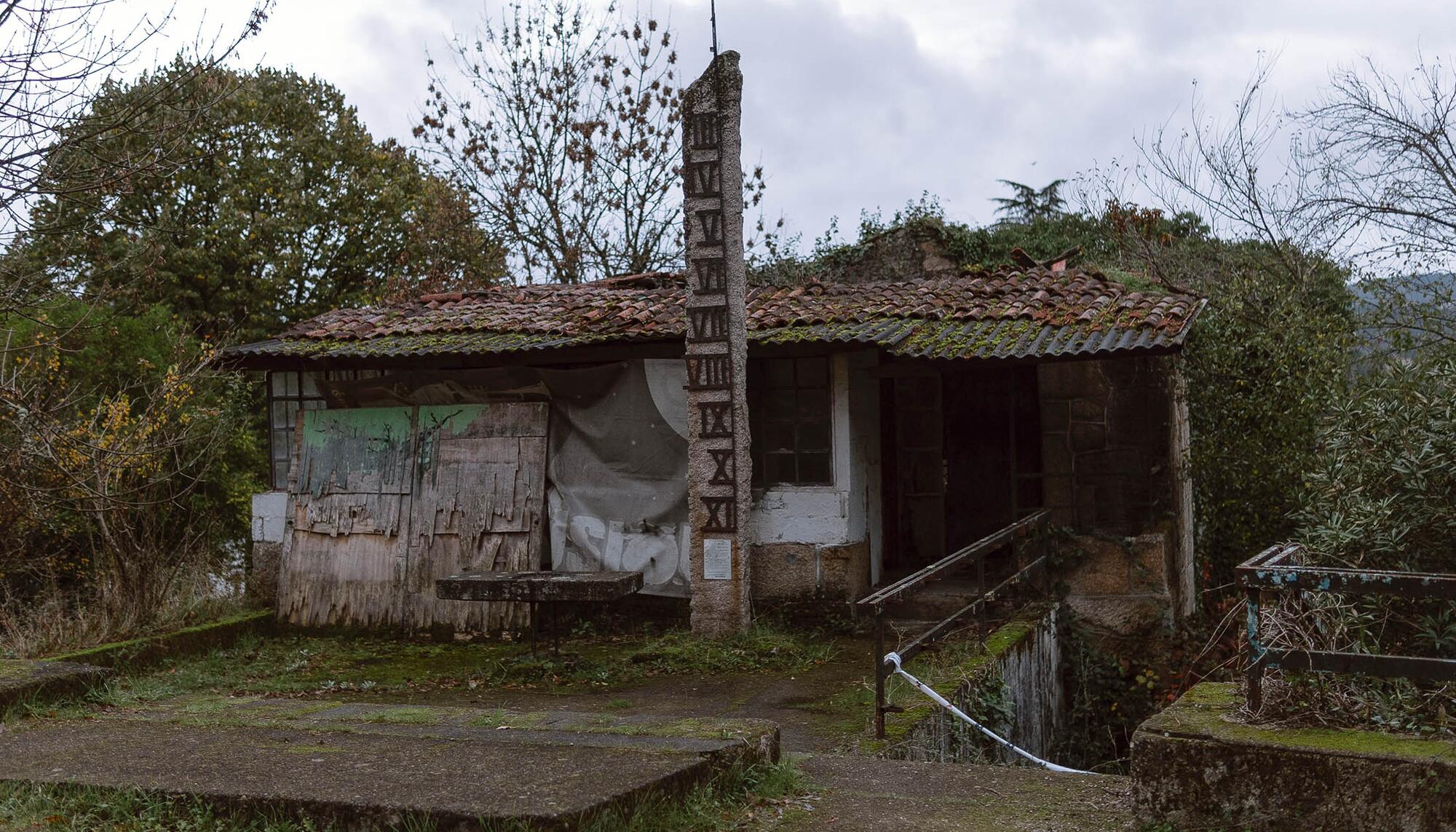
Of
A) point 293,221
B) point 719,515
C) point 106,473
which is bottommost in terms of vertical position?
point 719,515

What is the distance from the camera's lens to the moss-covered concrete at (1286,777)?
3.29 metres

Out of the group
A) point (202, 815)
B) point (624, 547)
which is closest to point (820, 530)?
point (624, 547)

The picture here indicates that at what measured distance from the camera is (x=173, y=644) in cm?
912

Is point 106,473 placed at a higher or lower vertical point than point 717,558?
higher

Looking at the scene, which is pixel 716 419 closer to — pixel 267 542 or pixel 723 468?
pixel 723 468

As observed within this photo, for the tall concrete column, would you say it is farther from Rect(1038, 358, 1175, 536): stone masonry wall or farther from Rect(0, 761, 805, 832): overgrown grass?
Rect(0, 761, 805, 832): overgrown grass

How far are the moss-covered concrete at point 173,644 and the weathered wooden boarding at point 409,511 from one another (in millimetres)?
433

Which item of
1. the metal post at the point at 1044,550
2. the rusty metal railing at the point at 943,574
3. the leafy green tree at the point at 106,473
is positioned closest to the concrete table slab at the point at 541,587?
the rusty metal railing at the point at 943,574

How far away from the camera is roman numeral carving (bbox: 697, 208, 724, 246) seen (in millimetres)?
9141

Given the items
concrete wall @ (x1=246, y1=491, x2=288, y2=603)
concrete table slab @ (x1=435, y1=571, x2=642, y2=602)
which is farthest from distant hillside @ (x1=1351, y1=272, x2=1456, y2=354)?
concrete wall @ (x1=246, y1=491, x2=288, y2=603)

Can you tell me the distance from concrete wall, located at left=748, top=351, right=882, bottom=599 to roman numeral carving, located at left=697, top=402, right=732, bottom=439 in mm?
809

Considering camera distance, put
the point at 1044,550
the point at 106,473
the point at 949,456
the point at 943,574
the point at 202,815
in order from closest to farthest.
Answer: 1. the point at 202,815
2. the point at 106,473
3. the point at 943,574
4. the point at 1044,550
5. the point at 949,456

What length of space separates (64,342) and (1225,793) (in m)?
12.6

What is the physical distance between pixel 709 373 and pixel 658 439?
1.08 m
